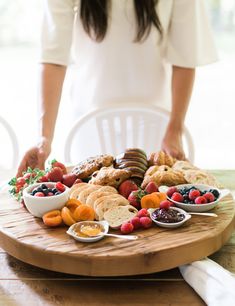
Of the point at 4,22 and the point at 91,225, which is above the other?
the point at 4,22

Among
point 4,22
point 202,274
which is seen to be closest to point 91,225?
point 202,274

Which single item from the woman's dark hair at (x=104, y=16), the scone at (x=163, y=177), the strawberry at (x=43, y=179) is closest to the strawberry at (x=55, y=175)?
the strawberry at (x=43, y=179)

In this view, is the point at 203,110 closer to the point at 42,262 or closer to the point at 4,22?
the point at 4,22

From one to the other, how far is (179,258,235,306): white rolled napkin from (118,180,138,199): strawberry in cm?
30

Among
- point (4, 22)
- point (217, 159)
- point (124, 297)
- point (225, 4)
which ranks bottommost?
point (217, 159)

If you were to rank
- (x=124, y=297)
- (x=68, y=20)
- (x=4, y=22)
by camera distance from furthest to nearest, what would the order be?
(x=4, y=22) → (x=68, y=20) → (x=124, y=297)

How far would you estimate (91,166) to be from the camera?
60.4 inches

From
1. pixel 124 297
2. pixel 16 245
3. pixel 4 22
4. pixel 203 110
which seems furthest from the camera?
pixel 203 110

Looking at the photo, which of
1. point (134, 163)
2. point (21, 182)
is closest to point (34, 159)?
point (21, 182)

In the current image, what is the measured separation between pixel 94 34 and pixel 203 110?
1.56m

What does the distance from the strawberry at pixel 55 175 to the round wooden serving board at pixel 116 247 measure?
8.3 inches

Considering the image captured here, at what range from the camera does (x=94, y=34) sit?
206 cm

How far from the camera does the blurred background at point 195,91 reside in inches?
123

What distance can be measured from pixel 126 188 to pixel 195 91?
213 centimetres
